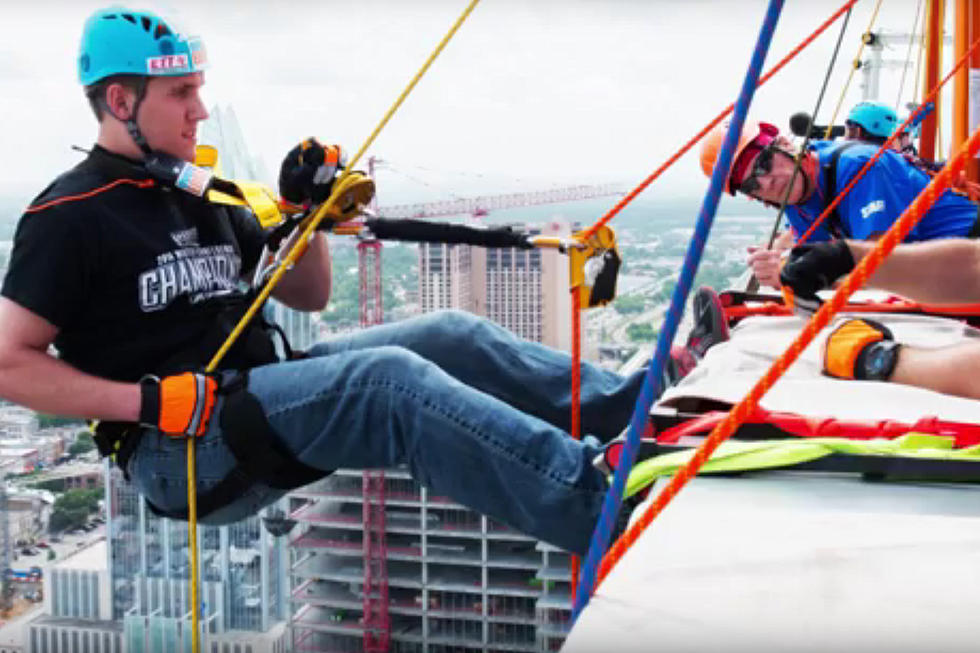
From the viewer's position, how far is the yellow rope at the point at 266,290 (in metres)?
1.57

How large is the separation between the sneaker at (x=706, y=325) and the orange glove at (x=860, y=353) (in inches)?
11.2

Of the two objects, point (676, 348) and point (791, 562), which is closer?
point (791, 562)

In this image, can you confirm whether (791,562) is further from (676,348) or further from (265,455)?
(676,348)

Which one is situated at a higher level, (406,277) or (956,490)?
(956,490)

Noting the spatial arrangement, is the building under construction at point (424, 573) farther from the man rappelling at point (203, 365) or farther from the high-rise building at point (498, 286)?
the man rappelling at point (203, 365)

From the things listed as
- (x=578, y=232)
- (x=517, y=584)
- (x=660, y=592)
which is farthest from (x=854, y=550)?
(x=517, y=584)

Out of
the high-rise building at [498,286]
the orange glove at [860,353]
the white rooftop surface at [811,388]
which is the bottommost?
the high-rise building at [498,286]

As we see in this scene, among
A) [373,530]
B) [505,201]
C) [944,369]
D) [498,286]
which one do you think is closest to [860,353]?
[944,369]

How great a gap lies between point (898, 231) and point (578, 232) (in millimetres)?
823

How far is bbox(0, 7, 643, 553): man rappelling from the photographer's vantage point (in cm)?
148

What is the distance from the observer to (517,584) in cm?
1468

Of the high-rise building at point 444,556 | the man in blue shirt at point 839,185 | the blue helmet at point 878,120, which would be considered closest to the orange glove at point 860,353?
the man in blue shirt at point 839,185

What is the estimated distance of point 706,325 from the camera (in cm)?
219

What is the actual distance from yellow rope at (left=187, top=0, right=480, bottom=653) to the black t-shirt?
8 centimetres
